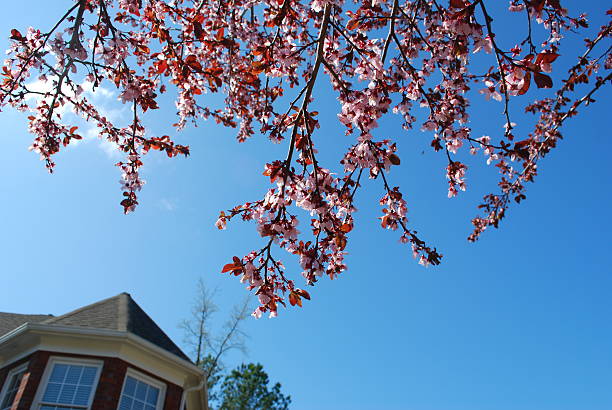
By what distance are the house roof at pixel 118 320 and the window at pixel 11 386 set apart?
36.5 inches

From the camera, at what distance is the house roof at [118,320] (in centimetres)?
831

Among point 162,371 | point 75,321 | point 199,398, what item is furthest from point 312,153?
point 199,398

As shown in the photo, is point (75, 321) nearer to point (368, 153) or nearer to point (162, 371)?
point (162, 371)

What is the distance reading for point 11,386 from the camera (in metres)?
8.10

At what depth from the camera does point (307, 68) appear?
5719 millimetres

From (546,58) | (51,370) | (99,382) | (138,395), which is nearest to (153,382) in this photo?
(138,395)

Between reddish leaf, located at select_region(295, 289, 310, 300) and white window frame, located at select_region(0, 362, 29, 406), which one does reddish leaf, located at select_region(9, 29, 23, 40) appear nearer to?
reddish leaf, located at select_region(295, 289, 310, 300)

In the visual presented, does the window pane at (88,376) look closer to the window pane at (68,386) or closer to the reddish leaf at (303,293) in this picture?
the window pane at (68,386)

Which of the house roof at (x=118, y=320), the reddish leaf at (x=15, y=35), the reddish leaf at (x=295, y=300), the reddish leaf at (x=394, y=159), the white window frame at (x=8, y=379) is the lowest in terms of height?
the reddish leaf at (x=295, y=300)

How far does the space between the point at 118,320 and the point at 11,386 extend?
2.17 metres

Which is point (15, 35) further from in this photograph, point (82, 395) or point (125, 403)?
point (125, 403)

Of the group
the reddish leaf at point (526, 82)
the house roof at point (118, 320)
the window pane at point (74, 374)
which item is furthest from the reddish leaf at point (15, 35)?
the window pane at point (74, 374)

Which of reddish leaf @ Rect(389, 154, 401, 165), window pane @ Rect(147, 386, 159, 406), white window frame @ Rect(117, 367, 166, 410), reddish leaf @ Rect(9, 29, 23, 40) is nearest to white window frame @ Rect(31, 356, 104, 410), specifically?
white window frame @ Rect(117, 367, 166, 410)

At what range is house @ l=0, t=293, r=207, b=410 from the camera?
7.27 metres
